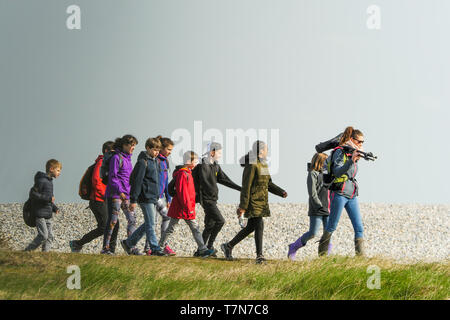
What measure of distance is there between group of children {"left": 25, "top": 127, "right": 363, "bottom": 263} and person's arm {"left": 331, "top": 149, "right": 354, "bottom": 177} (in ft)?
0.05

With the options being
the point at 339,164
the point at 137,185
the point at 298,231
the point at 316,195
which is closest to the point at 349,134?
the point at 339,164

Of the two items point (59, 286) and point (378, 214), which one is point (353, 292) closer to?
point (59, 286)

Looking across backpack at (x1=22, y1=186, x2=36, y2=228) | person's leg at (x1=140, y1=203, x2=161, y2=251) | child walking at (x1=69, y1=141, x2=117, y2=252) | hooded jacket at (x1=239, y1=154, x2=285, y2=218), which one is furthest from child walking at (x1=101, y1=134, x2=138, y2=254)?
hooded jacket at (x1=239, y1=154, x2=285, y2=218)

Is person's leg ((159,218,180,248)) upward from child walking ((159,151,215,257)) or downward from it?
downward

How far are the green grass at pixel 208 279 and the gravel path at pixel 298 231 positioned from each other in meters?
5.43

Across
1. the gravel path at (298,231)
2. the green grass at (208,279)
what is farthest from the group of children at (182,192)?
the gravel path at (298,231)

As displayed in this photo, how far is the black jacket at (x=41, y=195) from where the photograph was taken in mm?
10227

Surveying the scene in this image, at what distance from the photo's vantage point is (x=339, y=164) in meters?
9.02

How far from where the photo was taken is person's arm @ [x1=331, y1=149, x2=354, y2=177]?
351 inches

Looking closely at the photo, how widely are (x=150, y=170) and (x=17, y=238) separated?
33.9 ft

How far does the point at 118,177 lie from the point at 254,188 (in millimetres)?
2414

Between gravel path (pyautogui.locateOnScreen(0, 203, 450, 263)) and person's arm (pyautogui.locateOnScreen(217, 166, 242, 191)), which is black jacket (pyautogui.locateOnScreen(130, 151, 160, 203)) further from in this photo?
gravel path (pyautogui.locateOnScreen(0, 203, 450, 263))

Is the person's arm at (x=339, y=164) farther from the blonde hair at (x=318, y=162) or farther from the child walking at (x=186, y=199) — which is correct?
the child walking at (x=186, y=199)
